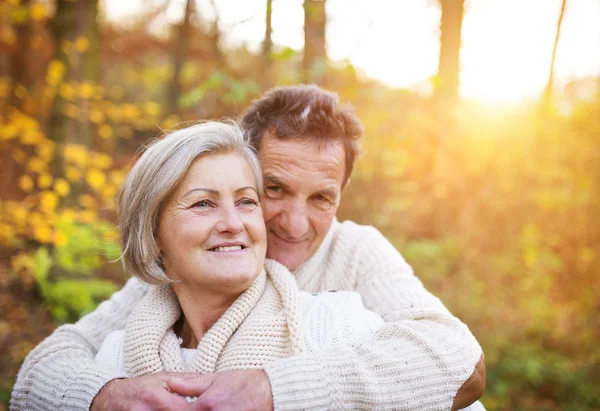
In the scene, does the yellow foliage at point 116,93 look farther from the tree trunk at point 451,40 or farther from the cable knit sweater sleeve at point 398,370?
the cable knit sweater sleeve at point 398,370

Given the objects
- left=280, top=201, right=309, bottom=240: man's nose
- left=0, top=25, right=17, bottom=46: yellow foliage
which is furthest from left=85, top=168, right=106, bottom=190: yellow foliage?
left=0, top=25, right=17, bottom=46: yellow foliage

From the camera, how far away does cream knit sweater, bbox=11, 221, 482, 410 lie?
1.66m

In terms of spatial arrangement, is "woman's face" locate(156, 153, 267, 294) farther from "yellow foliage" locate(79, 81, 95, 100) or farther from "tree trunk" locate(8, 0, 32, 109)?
"tree trunk" locate(8, 0, 32, 109)

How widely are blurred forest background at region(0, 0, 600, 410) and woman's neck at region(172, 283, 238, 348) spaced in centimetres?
204

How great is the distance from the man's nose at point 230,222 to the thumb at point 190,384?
1.84ft

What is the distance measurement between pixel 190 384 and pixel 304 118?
138cm

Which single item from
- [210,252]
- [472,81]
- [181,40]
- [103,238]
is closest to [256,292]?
[210,252]

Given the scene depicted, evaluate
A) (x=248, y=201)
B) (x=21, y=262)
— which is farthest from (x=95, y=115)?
(x=248, y=201)

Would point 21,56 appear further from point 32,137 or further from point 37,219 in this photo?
point 37,219

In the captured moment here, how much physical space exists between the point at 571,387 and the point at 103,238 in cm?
496

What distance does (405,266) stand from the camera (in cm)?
251

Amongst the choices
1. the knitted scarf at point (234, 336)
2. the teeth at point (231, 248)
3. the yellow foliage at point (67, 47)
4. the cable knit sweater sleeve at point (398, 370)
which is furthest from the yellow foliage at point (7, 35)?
the cable knit sweater sleeve at point (398, 370)

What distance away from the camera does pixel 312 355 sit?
5.72ft

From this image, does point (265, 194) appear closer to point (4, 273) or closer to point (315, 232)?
point (315, 232)
